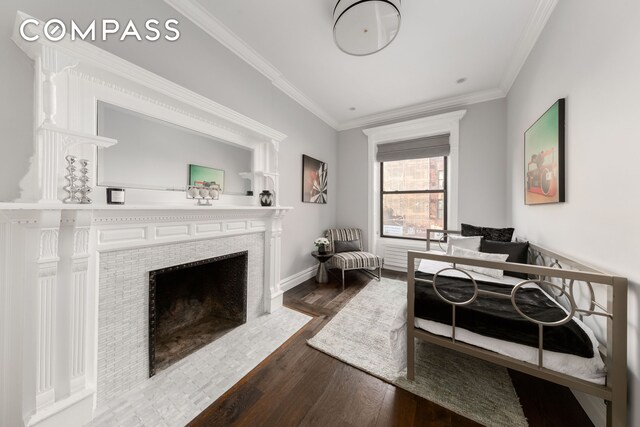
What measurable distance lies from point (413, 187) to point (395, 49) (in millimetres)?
2237

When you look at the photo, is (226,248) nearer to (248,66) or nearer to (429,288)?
(429,288)

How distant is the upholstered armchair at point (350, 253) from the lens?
128 inches

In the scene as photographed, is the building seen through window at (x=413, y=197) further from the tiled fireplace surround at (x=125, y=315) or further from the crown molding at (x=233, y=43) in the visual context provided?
the tiled fireplace surround at (x=125, y=315)

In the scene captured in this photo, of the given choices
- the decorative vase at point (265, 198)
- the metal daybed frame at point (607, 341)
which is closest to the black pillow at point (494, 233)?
the metal daybed frame at point (607, 341)

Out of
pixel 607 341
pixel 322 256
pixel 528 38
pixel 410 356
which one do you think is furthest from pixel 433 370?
pixel 528 38

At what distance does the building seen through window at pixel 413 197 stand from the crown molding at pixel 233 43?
81.5 inches

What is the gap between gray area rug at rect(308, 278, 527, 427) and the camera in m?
1.30

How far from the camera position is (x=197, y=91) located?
192 cm

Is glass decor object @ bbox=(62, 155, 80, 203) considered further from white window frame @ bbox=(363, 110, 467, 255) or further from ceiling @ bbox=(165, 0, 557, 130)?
white window frame @ bbox=(363, 110, 467, 255)

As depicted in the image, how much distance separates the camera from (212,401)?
53.1 inches

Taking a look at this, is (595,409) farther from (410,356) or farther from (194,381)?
(194,381)

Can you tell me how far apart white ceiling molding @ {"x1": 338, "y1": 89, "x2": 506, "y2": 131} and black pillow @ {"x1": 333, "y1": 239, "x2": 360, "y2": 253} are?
7.31 ft

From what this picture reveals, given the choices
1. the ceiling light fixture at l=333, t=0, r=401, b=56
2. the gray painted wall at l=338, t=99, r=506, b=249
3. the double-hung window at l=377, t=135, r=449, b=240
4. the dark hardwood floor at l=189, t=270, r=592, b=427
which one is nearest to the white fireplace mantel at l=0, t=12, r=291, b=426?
the dark hardwood floor at l=189, t=270, r=592, b=427

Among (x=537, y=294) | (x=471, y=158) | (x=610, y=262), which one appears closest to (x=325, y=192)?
(x=471, y=158)
